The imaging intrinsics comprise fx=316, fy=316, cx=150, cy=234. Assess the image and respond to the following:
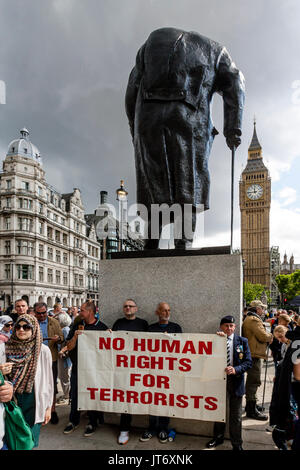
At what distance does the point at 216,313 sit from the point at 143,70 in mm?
3570

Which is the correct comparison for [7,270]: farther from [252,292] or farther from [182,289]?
[252,292]

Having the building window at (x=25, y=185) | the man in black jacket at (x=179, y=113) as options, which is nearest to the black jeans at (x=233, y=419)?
the man in black jacket at (x=179, y=113)

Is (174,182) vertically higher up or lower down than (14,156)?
lower down

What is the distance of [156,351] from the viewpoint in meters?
3.90

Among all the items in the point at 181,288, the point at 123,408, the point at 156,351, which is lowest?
the point at 123,408

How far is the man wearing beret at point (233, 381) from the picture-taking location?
140 inches

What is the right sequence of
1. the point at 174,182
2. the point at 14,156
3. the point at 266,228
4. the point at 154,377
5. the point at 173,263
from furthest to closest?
the point at 266,228 < the point at 14,156 < the point at 174,182 < the point at 173,263 < the point at 154,377

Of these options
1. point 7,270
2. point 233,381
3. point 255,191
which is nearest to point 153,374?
point 233,381

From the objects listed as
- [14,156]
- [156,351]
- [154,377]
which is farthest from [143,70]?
[14,156]

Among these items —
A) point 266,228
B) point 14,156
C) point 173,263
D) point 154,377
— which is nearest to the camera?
point 154,377

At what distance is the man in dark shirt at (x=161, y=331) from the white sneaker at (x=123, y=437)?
179 mm

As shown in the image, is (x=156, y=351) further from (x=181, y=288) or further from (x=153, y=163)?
(x=153, y=163)

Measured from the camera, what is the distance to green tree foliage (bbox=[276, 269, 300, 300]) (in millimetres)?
72938

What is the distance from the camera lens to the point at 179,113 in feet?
14.4
